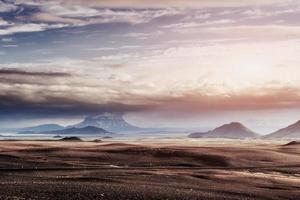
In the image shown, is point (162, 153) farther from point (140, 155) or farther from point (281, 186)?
point (281, 186)

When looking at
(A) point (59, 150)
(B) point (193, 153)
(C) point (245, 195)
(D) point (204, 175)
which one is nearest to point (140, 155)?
(B) point (193, 153)

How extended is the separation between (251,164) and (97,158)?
69.1 feet

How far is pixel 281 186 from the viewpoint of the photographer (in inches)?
1591

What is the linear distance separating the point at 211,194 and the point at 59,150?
4987cm

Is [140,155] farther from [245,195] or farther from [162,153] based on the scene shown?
[245,195]

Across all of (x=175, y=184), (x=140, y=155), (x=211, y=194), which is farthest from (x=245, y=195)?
(x=140, y=155)

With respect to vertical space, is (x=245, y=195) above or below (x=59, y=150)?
below

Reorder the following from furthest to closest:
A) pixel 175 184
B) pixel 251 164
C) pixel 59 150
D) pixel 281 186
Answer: pixel 59 150
pixel 251 164
pixel 281 186
pixel 175 184

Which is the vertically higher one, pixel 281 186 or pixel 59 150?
pixel 59 150

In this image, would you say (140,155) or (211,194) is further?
(140,155)

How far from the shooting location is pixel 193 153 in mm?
71625

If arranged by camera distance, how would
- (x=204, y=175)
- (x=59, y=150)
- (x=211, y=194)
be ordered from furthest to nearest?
(x=59, y=150), (x=204, y=175), (x=211, y=194)

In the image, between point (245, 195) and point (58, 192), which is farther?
point (245, 195)

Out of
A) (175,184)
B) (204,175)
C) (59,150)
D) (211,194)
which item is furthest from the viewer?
Answer: (59,150)
